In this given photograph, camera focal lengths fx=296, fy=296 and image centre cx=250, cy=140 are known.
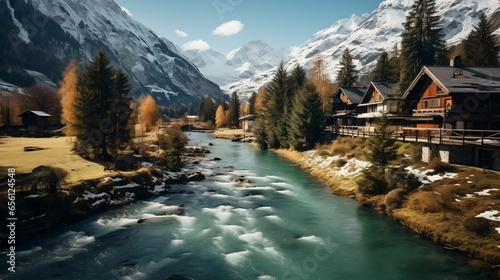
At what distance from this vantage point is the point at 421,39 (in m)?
59.7

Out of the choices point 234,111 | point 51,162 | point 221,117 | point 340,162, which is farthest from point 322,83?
point 221,117

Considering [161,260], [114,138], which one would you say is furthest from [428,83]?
[114,138]

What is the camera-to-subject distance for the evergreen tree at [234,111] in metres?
137

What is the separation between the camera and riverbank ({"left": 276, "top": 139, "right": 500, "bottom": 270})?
60.7 ft

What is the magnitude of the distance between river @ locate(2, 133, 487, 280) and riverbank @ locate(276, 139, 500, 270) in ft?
3.33

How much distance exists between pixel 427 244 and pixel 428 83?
28.5 metres

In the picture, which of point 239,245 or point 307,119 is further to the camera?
point 307,119

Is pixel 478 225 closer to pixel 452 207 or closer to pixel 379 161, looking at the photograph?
pixel 452 207

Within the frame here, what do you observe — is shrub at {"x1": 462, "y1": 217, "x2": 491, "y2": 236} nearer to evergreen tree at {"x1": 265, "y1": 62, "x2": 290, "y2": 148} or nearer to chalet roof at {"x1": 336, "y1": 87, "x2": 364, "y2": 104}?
evergreen tree at {"x1": 265, "y1": 62, "x2": 290, "y2": 148}

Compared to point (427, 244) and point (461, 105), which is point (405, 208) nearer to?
point (427, 244)

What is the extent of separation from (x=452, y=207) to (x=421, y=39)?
49200 millimetres

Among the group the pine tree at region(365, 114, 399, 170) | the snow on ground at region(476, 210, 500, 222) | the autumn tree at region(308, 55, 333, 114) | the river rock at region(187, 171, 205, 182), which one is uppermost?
the autumn tree at region(308, 55, 333, 114)

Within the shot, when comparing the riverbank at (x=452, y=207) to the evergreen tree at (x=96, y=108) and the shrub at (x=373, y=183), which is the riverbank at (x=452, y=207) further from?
the evergreen tree at (x=96, y=108)

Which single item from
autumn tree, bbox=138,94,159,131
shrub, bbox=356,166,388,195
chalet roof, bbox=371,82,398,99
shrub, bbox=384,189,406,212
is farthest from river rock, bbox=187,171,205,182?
autumn tree, bbox=138,94,159,131
